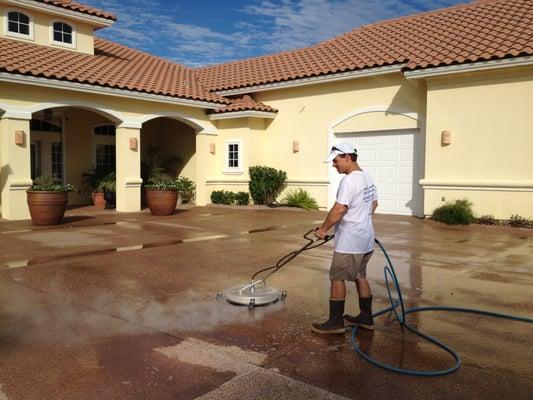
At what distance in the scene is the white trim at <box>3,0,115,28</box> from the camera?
602 inches

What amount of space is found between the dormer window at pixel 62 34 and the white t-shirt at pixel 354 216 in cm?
1507

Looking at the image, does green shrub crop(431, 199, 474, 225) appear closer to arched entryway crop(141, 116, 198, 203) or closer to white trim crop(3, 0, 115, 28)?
arched entryway crop(141, 116, 198, 203)

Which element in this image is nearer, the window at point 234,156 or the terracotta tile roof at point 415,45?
the terracotta tile roof at point 415,45

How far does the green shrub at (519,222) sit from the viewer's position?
39.3 feet

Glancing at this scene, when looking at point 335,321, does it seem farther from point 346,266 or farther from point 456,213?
point 456,213

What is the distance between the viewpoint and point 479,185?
12891 mm

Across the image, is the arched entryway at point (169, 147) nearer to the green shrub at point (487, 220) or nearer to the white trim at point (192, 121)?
the white trim at point (192, 121)

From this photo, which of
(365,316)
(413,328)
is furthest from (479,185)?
(365,316)

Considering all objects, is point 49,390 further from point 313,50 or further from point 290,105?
point 313,50

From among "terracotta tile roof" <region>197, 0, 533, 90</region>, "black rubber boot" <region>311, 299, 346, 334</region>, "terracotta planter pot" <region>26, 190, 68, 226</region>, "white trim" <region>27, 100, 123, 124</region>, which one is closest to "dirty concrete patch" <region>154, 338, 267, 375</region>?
"black rubber boot" <region>311, 299, 346, 334</region>

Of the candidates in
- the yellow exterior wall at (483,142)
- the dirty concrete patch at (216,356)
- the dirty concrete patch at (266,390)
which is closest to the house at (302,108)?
the yellow exterior wall at (483,142)

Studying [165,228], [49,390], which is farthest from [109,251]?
[49,390]

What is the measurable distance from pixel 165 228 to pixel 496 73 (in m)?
8.95

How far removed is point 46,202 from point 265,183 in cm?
731
